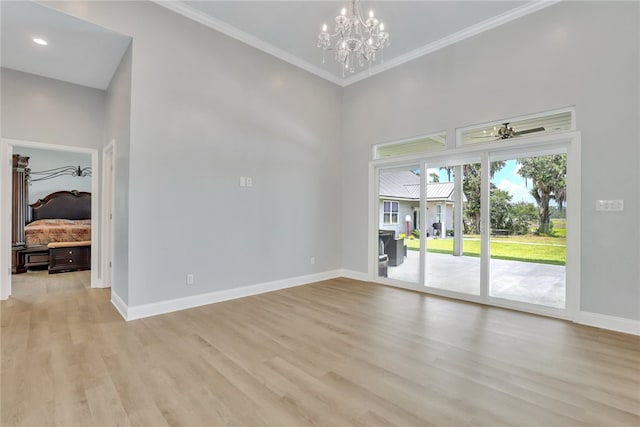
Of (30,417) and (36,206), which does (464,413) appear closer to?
(30,417)

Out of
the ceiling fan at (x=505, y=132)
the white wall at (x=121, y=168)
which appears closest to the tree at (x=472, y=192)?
the ceiling fan at (x=505, y=132)

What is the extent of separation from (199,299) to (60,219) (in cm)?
598

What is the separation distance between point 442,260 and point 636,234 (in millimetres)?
2168

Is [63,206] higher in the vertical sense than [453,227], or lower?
higher

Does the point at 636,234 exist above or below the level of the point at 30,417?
above

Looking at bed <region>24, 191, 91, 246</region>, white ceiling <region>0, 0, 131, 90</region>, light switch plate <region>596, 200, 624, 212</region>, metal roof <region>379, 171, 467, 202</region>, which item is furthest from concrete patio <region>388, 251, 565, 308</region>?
bed <region>24, 191, 91, 246</region>

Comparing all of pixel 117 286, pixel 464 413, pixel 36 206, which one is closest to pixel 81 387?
pixel 117 286

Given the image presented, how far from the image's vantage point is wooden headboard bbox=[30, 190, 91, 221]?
7.07 metres

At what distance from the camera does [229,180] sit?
13.8 feet

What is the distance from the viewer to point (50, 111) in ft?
14.7

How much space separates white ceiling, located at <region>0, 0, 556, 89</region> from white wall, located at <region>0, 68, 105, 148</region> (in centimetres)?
19

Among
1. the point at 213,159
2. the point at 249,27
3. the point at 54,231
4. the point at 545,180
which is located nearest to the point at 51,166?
the point at 54,231

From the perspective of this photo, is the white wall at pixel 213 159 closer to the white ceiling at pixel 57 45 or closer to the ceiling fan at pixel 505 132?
the white ceiling at pixel 57 45

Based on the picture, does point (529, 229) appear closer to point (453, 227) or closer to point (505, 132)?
point (453, 227)
